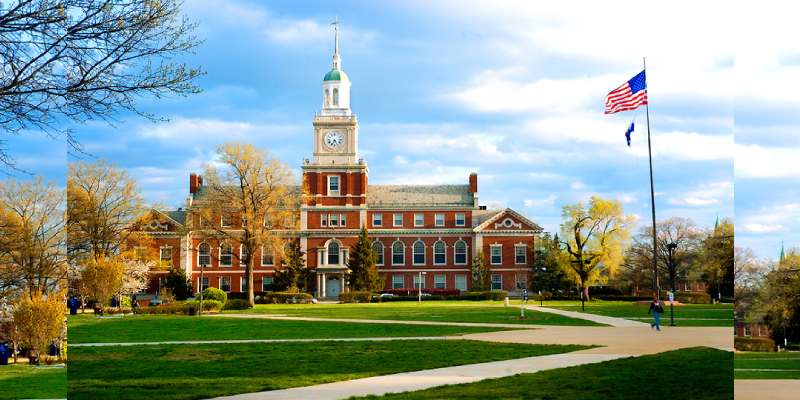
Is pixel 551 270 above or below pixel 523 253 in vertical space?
below

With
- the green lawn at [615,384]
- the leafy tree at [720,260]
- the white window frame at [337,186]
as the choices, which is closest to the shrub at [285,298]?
the white window frame at [337,186]

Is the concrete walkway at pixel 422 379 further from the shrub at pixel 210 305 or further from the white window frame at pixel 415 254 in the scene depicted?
the white window frame at pixel 415 254

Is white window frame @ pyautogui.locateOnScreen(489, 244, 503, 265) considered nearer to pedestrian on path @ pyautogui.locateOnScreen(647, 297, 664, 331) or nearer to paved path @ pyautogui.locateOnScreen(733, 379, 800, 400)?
pedestrian on path @ pyautogui.locateOnScreen(647, 297, 664, 331)

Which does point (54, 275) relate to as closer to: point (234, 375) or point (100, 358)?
point (100, 358)

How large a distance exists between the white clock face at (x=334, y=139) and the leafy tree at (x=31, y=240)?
20.0 meters

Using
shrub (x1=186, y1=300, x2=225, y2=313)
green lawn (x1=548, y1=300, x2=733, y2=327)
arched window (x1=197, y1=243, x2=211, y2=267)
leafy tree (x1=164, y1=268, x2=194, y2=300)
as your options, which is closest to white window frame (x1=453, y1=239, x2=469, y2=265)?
green lawn (x1=548, y1=300, x2=733, y2=327)

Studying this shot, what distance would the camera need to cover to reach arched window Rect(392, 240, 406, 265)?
202 feet

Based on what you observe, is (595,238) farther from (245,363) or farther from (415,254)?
(415,254)

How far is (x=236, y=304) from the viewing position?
3372 centimetres

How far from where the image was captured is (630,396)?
42.1 ft

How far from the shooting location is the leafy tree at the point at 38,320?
18.1 metres

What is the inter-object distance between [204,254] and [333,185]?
827 inches

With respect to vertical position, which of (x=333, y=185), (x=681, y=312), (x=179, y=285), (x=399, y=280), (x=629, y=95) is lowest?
(x=399, y=280)

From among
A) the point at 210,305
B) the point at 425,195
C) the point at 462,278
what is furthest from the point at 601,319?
the point at 425,195
